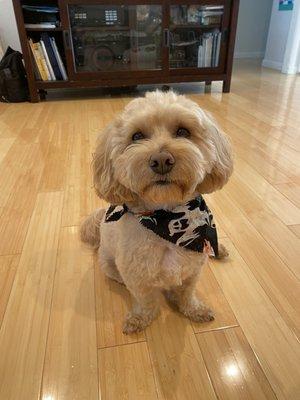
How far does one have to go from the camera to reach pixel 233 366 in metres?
0.84

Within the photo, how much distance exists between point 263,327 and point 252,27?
6103 millimetres

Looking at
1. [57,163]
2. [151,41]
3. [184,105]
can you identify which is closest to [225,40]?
[151,41]

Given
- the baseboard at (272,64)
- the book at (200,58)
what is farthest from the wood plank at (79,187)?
the baseboard at (272,64)

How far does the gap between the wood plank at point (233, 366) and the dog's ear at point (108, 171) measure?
1.56 feet

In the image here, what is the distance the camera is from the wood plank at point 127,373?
31.1 inches

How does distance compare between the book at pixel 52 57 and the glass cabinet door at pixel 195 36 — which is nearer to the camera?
the book at pixel 52 57

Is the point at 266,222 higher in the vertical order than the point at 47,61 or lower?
lower

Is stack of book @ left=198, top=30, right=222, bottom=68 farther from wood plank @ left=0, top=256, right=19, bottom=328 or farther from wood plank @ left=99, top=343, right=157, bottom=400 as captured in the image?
wood plank @ left=99, top=343, right=157, bottom=400

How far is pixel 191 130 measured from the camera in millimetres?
789

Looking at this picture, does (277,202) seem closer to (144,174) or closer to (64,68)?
(144,174)

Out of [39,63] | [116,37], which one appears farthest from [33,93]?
[116,37]

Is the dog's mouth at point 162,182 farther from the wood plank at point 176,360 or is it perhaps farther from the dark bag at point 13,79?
the dark bag at point 13,79

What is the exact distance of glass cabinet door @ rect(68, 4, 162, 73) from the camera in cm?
310

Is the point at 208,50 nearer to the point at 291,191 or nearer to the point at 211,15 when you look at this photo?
the point at 211,15
